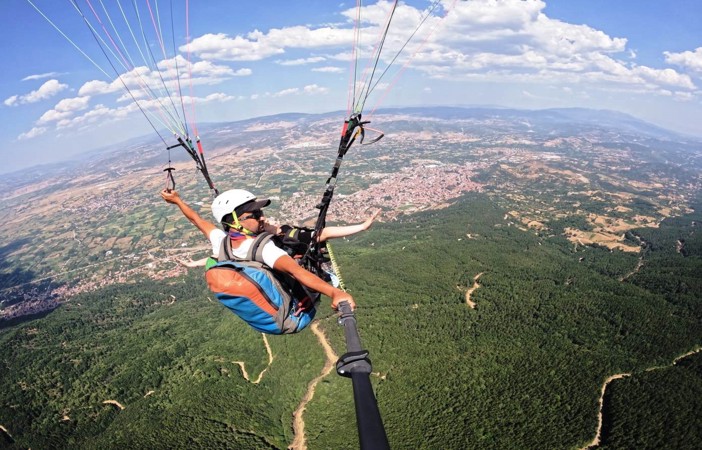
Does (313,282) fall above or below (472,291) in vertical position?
above

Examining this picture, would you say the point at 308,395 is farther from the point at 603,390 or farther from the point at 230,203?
the point at 230,203

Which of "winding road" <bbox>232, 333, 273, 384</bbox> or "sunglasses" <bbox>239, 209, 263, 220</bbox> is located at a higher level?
"sunglasses" <bbox>239, 209, 263, 220</bbox>

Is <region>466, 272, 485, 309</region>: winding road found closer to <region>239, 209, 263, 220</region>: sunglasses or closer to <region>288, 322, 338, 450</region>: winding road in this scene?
<region>288, 322, 338, 450</region>: winding road

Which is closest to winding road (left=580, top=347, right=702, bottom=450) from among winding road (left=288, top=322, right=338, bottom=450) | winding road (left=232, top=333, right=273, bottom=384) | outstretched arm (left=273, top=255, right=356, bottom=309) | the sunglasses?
winding road (left=288, top=322, right=338, bottom=450)

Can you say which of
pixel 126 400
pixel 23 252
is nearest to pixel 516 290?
pixel 126 400

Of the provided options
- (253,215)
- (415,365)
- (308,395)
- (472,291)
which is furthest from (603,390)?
(253,215)
